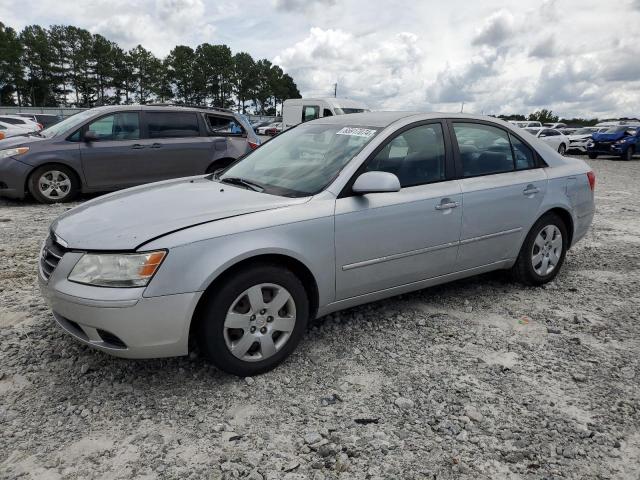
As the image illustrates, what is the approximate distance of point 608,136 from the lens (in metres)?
21.9

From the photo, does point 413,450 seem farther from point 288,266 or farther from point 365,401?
point 288,266

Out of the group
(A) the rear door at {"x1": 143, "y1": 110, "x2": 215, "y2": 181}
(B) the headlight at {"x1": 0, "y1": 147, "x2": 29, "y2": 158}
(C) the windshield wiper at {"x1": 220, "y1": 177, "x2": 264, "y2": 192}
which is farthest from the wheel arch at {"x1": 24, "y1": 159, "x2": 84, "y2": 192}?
(C) the windshield wiper at {"x1": 220, "y1": 177, "x2": 264, "y2": 192}

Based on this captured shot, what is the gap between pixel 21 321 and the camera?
3.72 meters

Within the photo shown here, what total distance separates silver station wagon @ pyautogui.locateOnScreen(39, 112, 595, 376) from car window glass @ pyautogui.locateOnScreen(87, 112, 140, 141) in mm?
4986

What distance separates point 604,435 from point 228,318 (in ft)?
6.67

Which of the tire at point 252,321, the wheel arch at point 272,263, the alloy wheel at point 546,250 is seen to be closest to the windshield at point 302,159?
the wheel arch at point 272,263

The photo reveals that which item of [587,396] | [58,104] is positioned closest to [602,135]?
[587,396]

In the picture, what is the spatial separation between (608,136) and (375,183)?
74.2 ft

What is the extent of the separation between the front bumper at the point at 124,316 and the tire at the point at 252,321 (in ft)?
0.44

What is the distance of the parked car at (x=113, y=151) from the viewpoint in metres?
7.77

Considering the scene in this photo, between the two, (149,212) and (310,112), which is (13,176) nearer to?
(149,212)

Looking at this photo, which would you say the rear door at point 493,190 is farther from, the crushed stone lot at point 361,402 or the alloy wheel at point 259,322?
the alloy wheel at point 259,322

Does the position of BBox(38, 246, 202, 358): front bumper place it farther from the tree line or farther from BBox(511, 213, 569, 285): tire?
the tree line

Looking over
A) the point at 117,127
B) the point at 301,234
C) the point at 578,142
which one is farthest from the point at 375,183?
the point at 578,142
